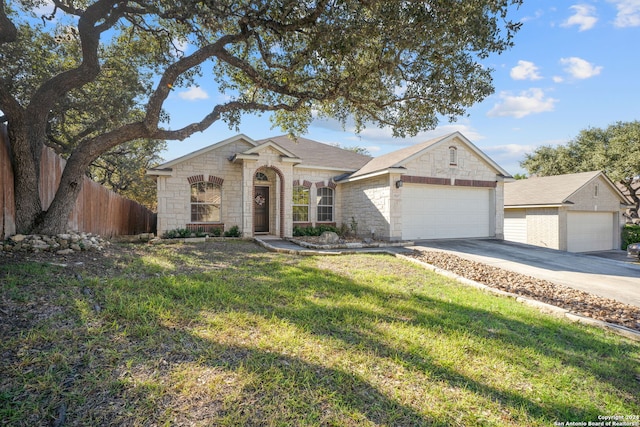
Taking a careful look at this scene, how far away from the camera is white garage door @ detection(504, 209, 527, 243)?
18188 mm

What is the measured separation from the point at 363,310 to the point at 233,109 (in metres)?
7.72

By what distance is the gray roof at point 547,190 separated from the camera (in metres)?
16.5

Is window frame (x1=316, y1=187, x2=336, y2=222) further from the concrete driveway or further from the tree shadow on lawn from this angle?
the tree shadow on lawn

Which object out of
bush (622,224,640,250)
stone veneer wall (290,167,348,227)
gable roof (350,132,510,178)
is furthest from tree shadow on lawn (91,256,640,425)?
bush (622,224,640,250)

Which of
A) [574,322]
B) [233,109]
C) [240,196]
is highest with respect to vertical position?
[233,109]

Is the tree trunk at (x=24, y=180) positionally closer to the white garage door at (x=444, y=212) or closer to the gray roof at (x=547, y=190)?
the white garage door at (x=444, y=212)

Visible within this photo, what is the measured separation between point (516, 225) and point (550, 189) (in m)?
2.83

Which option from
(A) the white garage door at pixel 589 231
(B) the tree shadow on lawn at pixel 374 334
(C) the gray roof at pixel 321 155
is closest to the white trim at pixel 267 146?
(C) the gray roof at pixel 321 155

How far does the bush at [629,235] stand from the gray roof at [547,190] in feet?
16.5

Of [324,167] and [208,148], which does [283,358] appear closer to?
[208,148]

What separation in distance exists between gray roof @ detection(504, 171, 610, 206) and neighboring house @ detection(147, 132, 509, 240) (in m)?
→ 4.31

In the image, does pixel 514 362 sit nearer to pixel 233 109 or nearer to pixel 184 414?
pixel 184 414

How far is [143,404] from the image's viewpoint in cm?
216

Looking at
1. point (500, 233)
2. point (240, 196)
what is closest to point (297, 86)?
point (240, 196)
